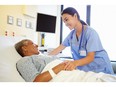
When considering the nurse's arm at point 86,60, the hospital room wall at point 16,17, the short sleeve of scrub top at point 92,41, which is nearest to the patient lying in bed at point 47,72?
the nurse's arm at point 86,60

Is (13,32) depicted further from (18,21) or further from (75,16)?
(75,16)

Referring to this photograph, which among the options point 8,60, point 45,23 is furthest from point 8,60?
point 45,23

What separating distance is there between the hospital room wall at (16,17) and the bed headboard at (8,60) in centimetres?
68

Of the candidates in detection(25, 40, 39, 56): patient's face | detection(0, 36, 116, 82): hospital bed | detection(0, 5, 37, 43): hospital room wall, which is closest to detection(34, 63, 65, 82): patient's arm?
detection(0, 36, 116, 82): hospital bed

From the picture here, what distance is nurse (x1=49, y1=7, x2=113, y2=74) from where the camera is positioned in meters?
1.79

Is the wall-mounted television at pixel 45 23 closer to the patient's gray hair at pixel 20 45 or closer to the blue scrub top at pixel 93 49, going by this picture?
the blue scrub top at pixel 93 49

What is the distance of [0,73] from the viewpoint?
142cm

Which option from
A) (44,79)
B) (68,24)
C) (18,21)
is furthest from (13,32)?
(44,79)

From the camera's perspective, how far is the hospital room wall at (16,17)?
2.41 m

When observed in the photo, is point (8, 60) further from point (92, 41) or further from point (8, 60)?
point (92, 41)

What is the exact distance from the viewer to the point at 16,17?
2.64 m

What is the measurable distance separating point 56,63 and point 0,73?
1.29 ft

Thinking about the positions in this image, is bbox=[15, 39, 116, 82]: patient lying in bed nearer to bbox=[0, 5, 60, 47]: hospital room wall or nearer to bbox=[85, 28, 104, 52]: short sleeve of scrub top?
bbox=[85, 28, 104, 52]: short sleeve of scrub top

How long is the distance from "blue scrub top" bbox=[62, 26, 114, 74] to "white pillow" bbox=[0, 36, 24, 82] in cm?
54
